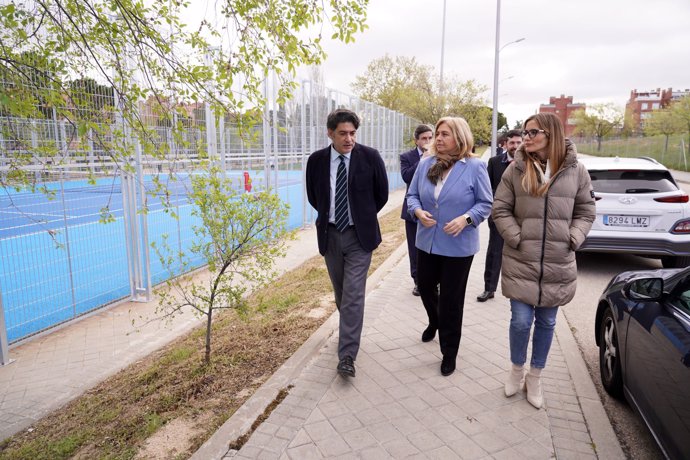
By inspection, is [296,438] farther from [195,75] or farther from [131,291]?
[131,291]

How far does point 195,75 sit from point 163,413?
7.57 feet

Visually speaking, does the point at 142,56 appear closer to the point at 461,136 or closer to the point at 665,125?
the point at 461,136

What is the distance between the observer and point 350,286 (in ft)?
12.5

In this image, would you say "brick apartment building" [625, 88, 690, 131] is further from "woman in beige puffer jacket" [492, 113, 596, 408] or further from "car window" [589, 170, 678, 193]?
"woman in beige puffer jacket" [492, 113, 596, 408]

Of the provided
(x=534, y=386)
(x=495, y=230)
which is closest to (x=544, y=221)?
(x=534, y=386)

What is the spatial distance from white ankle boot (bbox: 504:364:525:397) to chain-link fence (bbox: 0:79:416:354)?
2330 millimetres

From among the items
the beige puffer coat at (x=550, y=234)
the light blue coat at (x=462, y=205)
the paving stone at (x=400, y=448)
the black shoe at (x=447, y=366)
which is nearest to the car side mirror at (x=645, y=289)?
the beige puffer coat at (x=550, y=234)

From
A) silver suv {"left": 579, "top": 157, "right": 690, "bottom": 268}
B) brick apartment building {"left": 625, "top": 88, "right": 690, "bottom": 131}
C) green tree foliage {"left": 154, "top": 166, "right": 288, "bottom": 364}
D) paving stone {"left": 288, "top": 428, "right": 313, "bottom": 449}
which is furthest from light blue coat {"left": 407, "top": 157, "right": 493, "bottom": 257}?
brick apartment building {"left": 625, "top": 88, "right": 690, "bottom": 131}

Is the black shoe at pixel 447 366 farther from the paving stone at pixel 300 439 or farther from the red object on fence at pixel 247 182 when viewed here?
the red object on fence at pixel 247 182

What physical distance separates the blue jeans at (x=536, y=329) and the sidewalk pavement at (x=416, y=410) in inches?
12.8

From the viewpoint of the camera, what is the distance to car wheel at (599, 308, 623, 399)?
11.6 feet

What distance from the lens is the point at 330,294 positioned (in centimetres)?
612

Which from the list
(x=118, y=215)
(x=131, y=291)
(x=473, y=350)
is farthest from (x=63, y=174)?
(x=473, y=350)

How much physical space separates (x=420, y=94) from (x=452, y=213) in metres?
31.8
